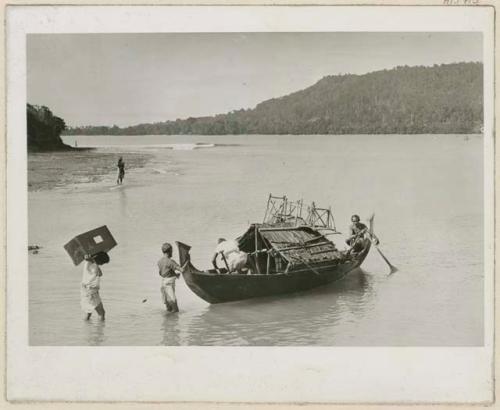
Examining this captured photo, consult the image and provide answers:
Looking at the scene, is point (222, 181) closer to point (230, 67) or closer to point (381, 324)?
point (230, 67)

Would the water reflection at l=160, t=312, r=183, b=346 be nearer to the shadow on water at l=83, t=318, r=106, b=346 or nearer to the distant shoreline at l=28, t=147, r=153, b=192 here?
the shadow on water at l=83, t=318, r=106, b=346

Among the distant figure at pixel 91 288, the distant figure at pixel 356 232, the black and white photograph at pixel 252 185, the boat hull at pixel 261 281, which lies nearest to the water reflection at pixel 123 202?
the black and white photograph at pixel 252 185

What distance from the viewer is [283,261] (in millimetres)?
6301

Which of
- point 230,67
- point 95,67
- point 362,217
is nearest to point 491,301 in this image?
point 362,217

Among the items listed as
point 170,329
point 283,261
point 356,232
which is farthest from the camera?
point 283,261

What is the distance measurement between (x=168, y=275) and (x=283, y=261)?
144 centimetres

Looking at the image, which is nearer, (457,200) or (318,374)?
(318,374)

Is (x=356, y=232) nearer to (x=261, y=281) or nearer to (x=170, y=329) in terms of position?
(x=261, y=281)

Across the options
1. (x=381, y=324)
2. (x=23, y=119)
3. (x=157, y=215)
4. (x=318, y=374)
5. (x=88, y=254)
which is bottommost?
(x=318, y=374)

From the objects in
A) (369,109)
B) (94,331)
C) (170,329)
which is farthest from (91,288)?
(369,109)

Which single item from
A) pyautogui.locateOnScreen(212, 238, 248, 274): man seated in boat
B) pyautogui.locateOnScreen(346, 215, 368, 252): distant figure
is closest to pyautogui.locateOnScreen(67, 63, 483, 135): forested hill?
pyautogui.locateOnScreen(346, 215, 368, 252): distant figure

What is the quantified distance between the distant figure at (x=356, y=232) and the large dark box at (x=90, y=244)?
2408mm

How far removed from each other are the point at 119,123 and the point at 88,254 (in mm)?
1317

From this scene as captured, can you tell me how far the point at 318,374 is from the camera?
5.05m
